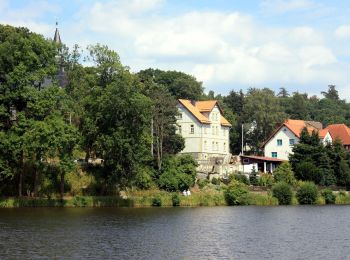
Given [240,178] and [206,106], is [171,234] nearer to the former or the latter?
[240,178]

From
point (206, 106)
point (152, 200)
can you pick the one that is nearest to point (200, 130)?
point (206, 106)

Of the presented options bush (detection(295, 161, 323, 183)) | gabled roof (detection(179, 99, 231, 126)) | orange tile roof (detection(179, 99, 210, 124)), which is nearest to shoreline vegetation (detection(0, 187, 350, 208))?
bush (detection(295, 161, 323, 183))

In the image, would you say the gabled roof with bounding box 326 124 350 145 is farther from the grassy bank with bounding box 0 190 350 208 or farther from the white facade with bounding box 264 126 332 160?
the grassy bank with bounding box 0 190 350 208

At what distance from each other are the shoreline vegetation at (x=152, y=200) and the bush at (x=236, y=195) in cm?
13

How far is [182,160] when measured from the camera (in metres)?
72.4

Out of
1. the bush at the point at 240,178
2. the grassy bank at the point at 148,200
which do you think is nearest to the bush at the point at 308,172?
the bush at the point at 240,178

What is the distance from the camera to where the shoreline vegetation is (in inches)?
2301

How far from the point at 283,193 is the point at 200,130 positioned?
31.8 meters

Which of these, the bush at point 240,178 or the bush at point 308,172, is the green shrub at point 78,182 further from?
the bush at point 308,172

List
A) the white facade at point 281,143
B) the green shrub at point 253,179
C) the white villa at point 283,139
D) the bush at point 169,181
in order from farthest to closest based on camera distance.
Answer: the white facade at point 281,143, the white villa at point 283,139, the green shrub at point 253,179, the bush at point 169,181

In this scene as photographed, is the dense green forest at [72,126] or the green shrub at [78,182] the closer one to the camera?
the dense green forest at [72,126]

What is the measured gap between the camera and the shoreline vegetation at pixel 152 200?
58438 mm

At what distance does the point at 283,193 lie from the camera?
66.5m

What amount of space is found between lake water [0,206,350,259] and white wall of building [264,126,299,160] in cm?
4693
